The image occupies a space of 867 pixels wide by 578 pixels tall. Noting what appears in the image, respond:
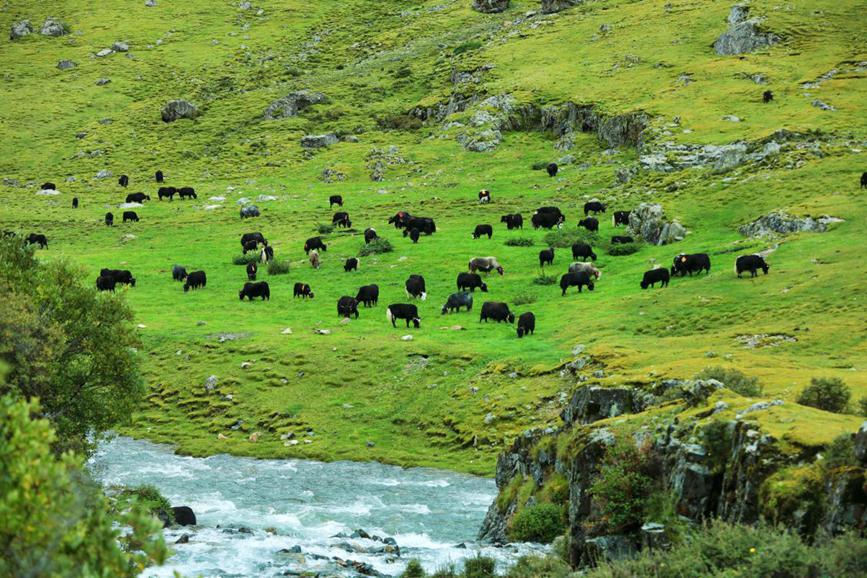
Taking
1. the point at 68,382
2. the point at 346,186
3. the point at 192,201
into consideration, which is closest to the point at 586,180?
the point at 346,186

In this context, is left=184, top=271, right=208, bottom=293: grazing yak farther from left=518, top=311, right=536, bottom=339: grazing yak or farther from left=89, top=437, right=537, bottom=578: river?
left=518, top=311, right=536, bottom=339: grazing yak

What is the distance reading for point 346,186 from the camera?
92.4 metres

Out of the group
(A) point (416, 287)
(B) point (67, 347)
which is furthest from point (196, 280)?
(B) point (67, 347)

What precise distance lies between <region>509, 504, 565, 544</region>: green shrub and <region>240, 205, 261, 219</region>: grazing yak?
64.1 metres

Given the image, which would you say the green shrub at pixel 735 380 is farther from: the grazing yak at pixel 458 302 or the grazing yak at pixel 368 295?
the grazing yak at pixel 368 295

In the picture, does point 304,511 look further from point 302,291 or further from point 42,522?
point 302,291

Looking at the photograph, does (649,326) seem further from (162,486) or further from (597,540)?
(597,540)

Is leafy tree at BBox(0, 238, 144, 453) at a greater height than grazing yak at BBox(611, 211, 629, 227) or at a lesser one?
lesser

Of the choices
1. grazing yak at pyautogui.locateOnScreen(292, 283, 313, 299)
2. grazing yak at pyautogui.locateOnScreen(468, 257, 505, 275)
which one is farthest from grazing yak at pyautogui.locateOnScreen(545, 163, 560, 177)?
grazing yak at pyautogui.locateOnScreen(292, 283, 313, 299)

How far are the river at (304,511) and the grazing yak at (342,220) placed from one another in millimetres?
36741

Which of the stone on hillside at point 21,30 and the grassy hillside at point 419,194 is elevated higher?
the stone on hillside at point 21,30

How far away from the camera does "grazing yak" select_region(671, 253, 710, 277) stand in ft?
168

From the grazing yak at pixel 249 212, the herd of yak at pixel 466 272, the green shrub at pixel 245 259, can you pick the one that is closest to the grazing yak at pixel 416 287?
the herd of yak at pixel 466 272

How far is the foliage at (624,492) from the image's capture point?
1773 cm
